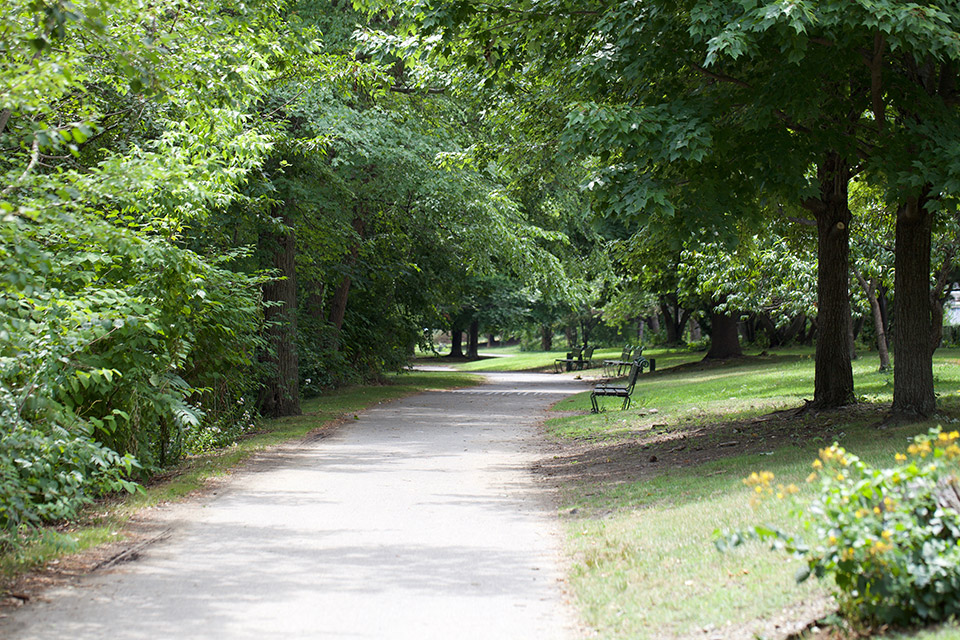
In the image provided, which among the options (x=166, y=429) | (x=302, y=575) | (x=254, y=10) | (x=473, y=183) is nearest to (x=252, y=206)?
(x=254, y=10)

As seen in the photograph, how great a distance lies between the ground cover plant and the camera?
15.8ft

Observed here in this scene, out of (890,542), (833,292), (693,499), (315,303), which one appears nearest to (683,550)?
(693,499)

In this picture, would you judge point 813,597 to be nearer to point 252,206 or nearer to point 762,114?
point 762,114

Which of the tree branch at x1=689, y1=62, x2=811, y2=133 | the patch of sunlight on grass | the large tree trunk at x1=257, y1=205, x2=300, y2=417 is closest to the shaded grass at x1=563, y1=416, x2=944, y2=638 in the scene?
the patch of sunlight on grass

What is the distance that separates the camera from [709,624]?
4625 mm

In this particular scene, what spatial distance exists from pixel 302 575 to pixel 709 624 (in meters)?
2.76

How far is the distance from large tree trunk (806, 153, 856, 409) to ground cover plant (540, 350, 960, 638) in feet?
1.57

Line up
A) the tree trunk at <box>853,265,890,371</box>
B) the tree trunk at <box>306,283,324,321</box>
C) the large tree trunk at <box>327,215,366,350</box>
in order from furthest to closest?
the large tree trunk at <box>327,215,366,350</box> < the tree trunk at <box>306,283,324,321</box> < the tree trunk at <box>853,265,890,371</box>

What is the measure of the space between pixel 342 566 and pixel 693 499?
11.0 feet

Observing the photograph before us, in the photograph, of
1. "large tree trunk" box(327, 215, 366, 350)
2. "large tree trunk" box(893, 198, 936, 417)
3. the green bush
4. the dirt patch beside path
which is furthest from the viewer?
"large tree trunk" box(327, 215, 366, 350)

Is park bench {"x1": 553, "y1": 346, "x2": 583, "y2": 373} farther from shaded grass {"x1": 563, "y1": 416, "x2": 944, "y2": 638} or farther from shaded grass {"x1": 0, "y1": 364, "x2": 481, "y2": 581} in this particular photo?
shaded grass {"x1": 563, "y1": 416, "x2": 944, "y2": 638}

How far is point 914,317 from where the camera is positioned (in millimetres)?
10969

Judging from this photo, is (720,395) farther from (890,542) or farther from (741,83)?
(890,542)

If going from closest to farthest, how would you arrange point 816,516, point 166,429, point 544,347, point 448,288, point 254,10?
point 816,516 → point 166,429 → point 254,10 → point 448,288 → point 544,347
